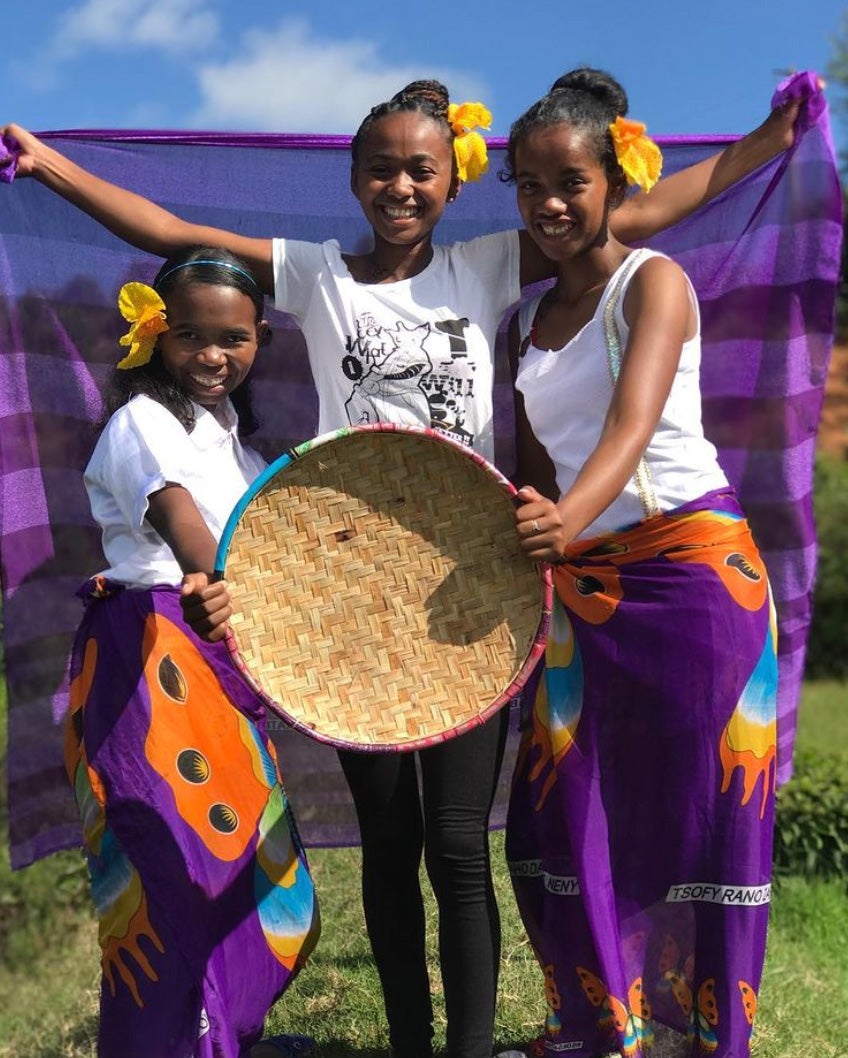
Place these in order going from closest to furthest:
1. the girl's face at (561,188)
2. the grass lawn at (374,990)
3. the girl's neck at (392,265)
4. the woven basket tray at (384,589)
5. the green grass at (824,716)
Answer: the woven basket tray at (384,589)
the girl's face at (561,188)
the girl's neck at (392,265)
the grass lawn at (374,990)
the green grass at (824,716)

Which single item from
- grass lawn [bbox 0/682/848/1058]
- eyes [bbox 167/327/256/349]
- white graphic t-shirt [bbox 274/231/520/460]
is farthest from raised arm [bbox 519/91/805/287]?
grass lawn [bbox 0/682/848/1058]

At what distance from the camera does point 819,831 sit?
20.2 feet

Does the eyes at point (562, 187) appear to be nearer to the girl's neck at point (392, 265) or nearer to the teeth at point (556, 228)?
the teeth at point (556, 228)

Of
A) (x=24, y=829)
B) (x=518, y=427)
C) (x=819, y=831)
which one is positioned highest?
(x=518, y=427)

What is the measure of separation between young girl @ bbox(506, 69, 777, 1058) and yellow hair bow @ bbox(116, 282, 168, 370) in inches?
31.7

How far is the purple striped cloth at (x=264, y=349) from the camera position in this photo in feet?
12.3

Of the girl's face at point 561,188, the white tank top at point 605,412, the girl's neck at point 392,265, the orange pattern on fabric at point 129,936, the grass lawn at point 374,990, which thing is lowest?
the grass lawn at point 374,990

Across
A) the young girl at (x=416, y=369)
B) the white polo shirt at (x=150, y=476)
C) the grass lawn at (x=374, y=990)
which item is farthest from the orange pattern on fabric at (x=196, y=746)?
the grass lawn at (x=374, y=990)

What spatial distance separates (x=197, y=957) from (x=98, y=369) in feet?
5.65

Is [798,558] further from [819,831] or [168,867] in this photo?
[819,831]

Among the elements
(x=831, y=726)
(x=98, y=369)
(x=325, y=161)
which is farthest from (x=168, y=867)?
(x=831, y=726)

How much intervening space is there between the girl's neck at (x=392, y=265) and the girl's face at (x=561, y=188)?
0.91 ft

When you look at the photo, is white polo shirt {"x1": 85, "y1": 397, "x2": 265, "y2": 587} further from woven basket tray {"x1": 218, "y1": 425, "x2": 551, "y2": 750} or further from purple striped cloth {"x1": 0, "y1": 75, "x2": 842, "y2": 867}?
purple striped cloth {"x1": 0, "y1": 75, "x2": 842, "y2": 867}

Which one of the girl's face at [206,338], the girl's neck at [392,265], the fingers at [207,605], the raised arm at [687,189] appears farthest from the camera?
the raised arm at [687,189]
